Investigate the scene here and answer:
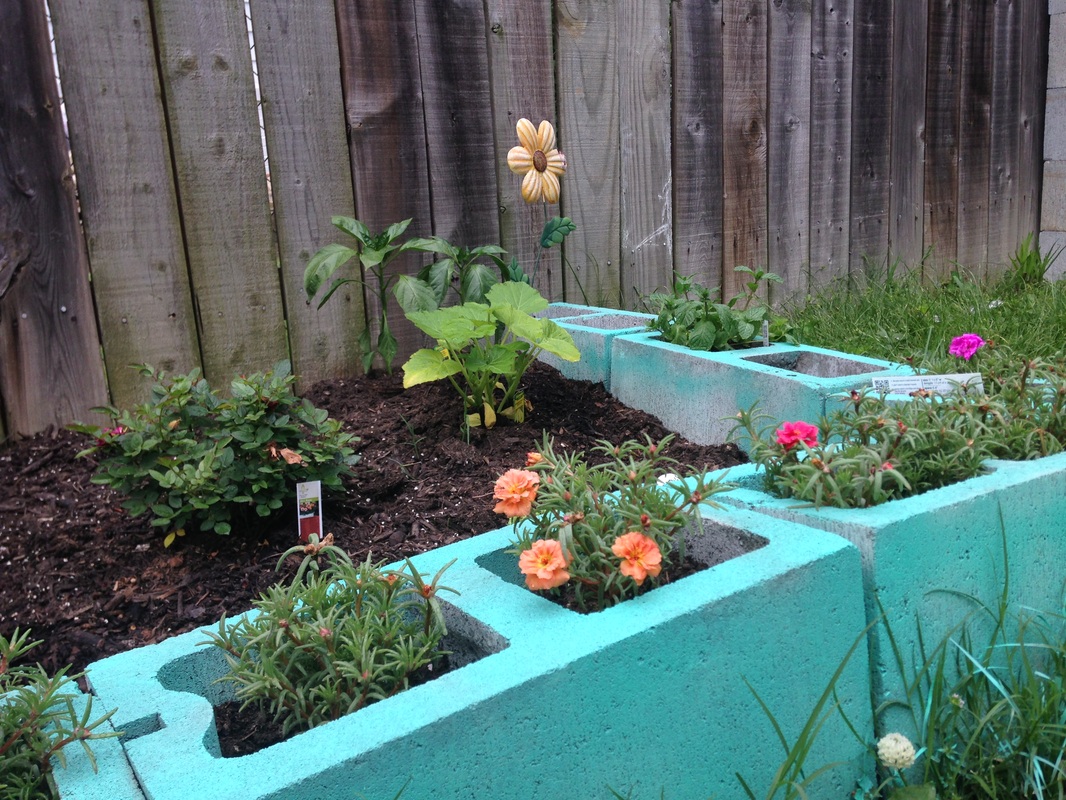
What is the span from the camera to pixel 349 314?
A: 278cm

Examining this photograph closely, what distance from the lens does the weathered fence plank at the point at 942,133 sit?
4.22 metres

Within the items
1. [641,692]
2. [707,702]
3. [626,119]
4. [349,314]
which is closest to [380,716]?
[641,692]

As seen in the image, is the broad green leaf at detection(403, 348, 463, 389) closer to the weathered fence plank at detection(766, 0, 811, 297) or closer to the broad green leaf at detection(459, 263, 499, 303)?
the broad green leaf at detection(459, 263, 499, 303)

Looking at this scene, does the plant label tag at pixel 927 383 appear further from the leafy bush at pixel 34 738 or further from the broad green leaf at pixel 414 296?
the leafy bush at pixel 34 738

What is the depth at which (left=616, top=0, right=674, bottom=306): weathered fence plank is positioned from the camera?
3209mm

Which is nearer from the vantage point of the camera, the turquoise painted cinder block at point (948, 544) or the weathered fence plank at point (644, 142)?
the turquoise painted cinder block at point (948, 544)

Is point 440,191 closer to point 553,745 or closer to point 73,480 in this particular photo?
point 73,480

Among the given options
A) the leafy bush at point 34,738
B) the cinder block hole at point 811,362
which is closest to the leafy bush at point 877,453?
the cinder block hole at point 811,362

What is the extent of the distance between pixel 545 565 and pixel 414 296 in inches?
53.3

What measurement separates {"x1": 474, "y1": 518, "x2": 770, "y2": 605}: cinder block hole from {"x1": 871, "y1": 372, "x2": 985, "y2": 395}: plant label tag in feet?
2.09

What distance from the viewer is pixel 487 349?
2297 millimetres

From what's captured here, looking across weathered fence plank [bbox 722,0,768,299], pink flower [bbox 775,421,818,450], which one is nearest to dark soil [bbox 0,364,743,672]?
pink flower [bbox 775,421,818,450]

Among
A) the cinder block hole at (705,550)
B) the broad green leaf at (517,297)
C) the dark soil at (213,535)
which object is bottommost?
the dark soil at (213,535)

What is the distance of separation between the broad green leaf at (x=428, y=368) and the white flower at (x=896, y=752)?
1.32 metres
